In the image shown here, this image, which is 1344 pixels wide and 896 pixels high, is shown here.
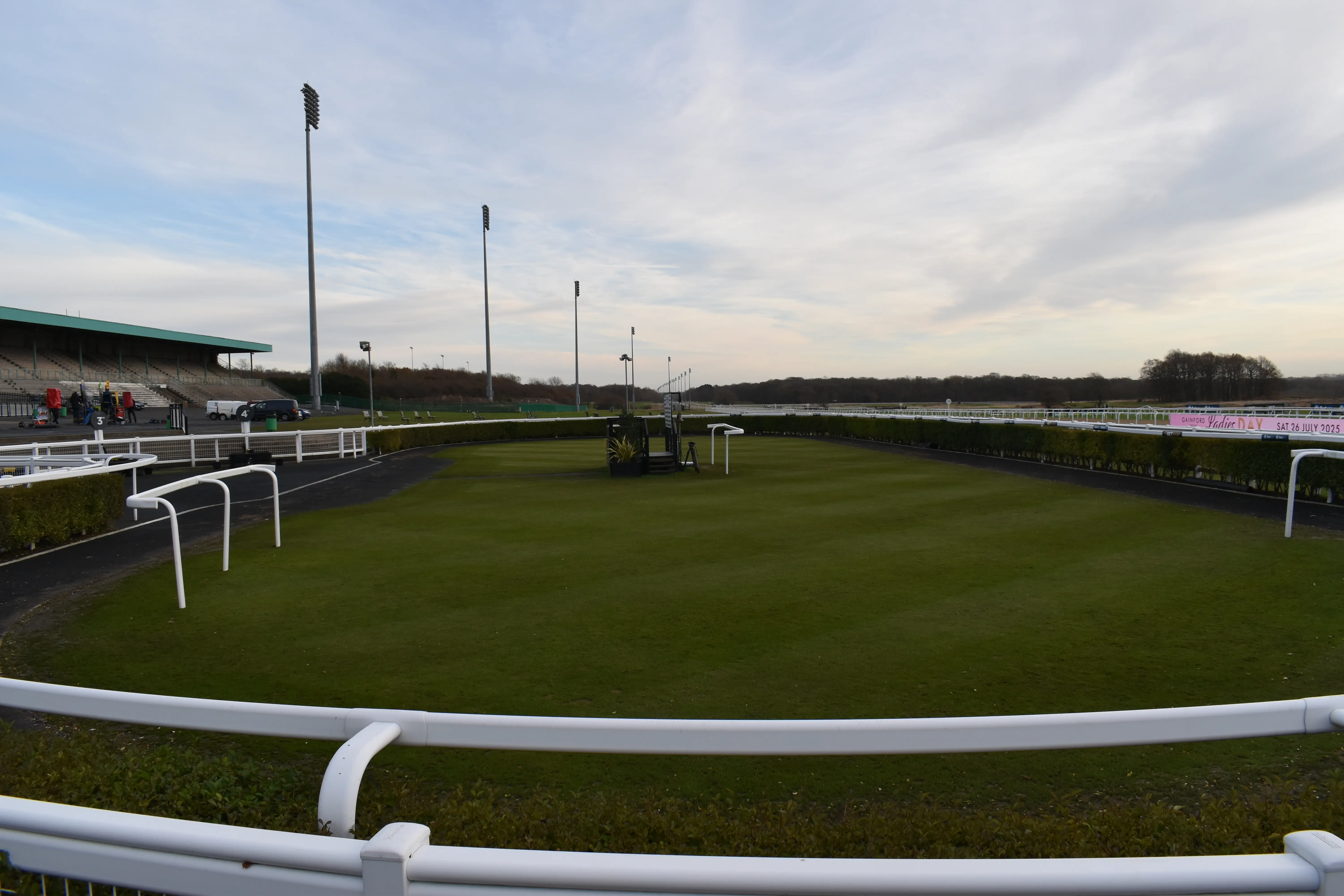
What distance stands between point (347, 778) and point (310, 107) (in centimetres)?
5141

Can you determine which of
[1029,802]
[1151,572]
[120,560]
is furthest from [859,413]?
[1029,802]

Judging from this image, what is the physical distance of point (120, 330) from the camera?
52.9m

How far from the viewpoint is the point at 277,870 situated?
1.65 meters

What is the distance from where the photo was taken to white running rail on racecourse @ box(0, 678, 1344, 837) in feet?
6.68

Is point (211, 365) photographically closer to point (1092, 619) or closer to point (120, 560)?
point (120, 560)

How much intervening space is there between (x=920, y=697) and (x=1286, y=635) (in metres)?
3.80

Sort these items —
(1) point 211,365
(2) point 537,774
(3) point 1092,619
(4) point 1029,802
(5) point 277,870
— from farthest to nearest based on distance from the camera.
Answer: (1) point 211,365
(3) point 1092,619
(2) point 537,774
(4) point 1029,802
(5) point 277,870

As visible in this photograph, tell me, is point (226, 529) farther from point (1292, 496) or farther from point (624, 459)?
point (1292, 496)

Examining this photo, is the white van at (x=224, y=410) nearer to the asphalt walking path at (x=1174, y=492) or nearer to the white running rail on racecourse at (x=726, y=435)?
the white running rail on racecourse at (x=726, y=435)

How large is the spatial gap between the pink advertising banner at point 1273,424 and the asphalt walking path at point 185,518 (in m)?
20.2

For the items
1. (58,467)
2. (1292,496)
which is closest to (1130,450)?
(1292,496)

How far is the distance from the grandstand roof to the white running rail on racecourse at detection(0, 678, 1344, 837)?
57787mm

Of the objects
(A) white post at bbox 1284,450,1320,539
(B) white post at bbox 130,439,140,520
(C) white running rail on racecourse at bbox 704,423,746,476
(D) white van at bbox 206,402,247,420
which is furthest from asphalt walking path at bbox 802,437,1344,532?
(D) white van at bbox 206,402,247,420

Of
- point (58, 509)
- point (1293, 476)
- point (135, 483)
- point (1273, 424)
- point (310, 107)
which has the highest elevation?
point (310, 107)
